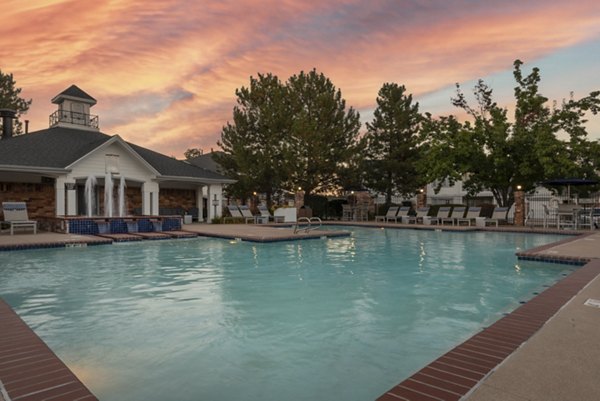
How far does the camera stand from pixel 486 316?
591 centimetres

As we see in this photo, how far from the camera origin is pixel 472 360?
130 inches

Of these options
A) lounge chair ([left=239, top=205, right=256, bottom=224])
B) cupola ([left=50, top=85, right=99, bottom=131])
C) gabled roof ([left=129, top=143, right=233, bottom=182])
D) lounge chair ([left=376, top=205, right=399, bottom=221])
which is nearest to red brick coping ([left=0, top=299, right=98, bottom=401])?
gabled roof ([left=129, top=143, right=233, bottom=182])

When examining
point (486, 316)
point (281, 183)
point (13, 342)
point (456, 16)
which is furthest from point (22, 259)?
point (281, 183)

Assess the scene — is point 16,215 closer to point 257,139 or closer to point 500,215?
point 257,139

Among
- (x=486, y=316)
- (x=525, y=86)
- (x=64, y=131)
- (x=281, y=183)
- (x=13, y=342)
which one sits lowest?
(x=486, y=316)

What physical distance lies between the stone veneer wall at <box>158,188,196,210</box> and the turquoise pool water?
46.5 feet

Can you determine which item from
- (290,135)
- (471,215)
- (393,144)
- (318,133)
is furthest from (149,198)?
(471,215)

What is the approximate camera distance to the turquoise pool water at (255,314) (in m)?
3.91

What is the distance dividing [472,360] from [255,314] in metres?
3.50

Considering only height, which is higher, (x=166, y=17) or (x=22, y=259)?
(x=166, y=17)

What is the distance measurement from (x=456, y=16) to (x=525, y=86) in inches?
416

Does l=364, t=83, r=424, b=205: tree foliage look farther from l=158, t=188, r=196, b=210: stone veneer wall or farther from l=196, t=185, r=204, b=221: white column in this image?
l=158, t=188, r=196, b=210: stone veneer wall

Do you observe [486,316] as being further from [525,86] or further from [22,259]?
[525,86]

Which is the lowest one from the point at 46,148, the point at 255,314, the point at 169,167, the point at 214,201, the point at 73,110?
the point at 255,314
